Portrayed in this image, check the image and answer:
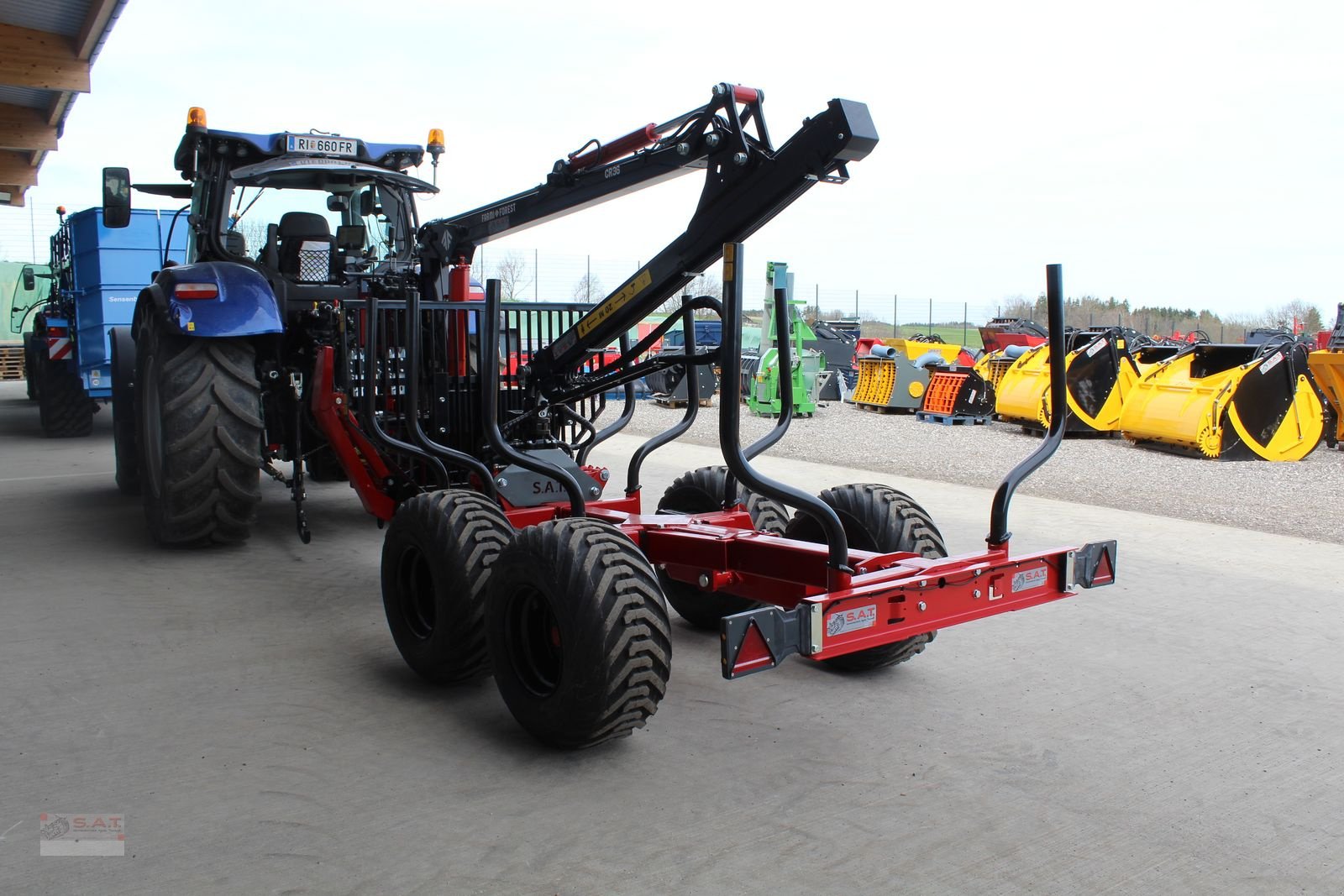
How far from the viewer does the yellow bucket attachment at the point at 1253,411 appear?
36.1 feet

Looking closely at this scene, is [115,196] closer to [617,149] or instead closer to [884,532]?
[617,149]

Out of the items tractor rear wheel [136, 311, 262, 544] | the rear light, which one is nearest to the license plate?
the rear light

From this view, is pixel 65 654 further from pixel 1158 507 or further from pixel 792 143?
pixel 1158 507

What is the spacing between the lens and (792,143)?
3.73 meters

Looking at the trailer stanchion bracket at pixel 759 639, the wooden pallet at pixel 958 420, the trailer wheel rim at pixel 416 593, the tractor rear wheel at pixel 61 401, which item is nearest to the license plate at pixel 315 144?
the trailer wheel rim at pixel 416 593

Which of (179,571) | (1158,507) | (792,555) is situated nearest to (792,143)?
(792,555)

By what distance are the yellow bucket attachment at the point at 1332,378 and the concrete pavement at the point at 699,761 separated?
309 inches

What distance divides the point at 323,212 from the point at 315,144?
17.4 inches

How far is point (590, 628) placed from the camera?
10.1 feet

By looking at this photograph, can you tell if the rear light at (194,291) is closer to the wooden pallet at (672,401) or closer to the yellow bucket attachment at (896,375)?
the yellow bucket attachment at (896,375)

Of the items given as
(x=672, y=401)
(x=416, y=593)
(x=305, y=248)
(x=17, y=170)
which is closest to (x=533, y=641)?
(x=416, y=593)

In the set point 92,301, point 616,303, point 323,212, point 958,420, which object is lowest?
point 958,420

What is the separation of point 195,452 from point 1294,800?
5272 mm

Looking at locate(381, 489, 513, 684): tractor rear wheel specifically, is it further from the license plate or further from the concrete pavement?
the license plate
